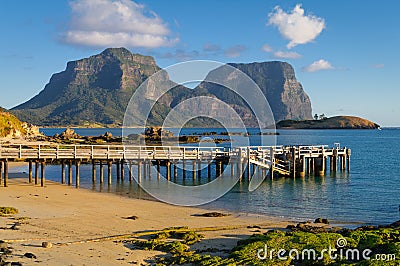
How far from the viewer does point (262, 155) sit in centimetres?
4409

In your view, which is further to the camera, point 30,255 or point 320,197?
point 320,197

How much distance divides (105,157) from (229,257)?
2396 cm

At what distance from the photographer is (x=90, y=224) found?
70.1 feet

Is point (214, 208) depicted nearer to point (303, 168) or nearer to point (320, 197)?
point (320, 197)

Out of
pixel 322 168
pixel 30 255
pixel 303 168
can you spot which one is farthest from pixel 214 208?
pixel 322 168

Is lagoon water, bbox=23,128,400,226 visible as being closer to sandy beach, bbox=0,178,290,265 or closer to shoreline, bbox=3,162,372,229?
shoreline, bbox=3,162,372,229

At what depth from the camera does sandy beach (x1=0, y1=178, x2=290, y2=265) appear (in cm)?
1591

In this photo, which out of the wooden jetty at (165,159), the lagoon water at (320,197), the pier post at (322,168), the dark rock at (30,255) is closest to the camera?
the dark rock at (30,255)

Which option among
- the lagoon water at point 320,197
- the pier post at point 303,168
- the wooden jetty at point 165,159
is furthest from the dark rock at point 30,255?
the pier post at point 303,168

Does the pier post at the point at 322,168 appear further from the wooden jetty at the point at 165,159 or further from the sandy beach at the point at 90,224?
the sandy beach at the point at 90,224

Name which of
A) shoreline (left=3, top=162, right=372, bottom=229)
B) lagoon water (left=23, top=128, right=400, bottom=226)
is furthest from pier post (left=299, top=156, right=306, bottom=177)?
shoreline (left=3, top=162, right=372, bottom=229)

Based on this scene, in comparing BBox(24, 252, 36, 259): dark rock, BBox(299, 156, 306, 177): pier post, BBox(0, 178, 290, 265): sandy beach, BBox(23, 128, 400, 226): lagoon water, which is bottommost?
BBox(23, 128, 400, 226): lagoon water

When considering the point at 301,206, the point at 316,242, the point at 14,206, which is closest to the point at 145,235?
the point at 316,242

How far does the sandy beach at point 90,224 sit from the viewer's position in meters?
15.9
